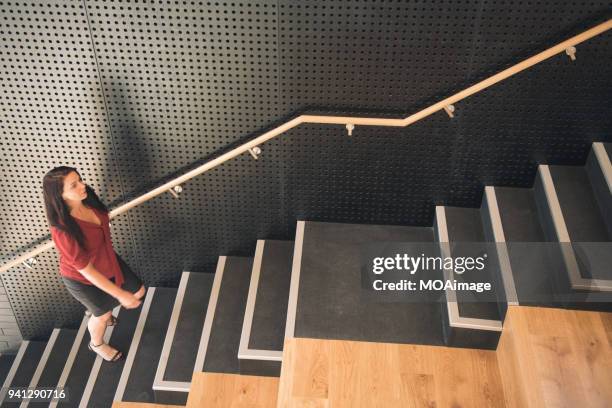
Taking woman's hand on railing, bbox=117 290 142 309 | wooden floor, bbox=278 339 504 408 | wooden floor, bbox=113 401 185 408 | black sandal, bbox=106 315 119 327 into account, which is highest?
black sandal, bbox=106 315 119 327

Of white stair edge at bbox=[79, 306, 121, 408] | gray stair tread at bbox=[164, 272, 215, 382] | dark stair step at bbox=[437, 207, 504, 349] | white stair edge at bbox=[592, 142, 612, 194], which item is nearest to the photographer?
dark stair step at bbox=[437, 207, 504, 349]

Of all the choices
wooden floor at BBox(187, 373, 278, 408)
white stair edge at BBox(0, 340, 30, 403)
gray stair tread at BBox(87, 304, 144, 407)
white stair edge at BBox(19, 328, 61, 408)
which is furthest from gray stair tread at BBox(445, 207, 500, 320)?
white stair edge at BBox(0, 340, 30, 403)

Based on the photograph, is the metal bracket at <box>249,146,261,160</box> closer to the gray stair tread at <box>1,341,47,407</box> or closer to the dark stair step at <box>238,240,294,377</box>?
the dark stair step at <box>238,240,294,377</box>

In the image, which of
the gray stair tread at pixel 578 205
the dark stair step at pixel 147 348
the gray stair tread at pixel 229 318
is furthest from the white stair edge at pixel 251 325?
the gray stair tread at pixel 578 205

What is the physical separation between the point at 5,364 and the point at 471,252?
12.5 feet

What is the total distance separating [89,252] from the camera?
3.79 metres

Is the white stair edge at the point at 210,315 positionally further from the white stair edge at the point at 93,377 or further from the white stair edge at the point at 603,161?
the white stair edge at the point at 603,161

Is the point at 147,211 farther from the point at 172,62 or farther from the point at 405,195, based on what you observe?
the point at 405,195

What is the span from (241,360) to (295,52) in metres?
1.85

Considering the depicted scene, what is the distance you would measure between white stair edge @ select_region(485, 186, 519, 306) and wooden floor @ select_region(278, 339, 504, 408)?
39 cm

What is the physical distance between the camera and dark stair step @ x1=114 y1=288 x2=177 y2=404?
167 inches

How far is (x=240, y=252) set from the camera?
4695mm

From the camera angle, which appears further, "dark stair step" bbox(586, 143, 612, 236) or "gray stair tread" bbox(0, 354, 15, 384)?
"gray stair tread" bbox(0, 354, 15, 384)

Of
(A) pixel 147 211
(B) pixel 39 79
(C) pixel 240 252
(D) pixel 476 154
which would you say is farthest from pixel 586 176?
(B) pixel 39 79
